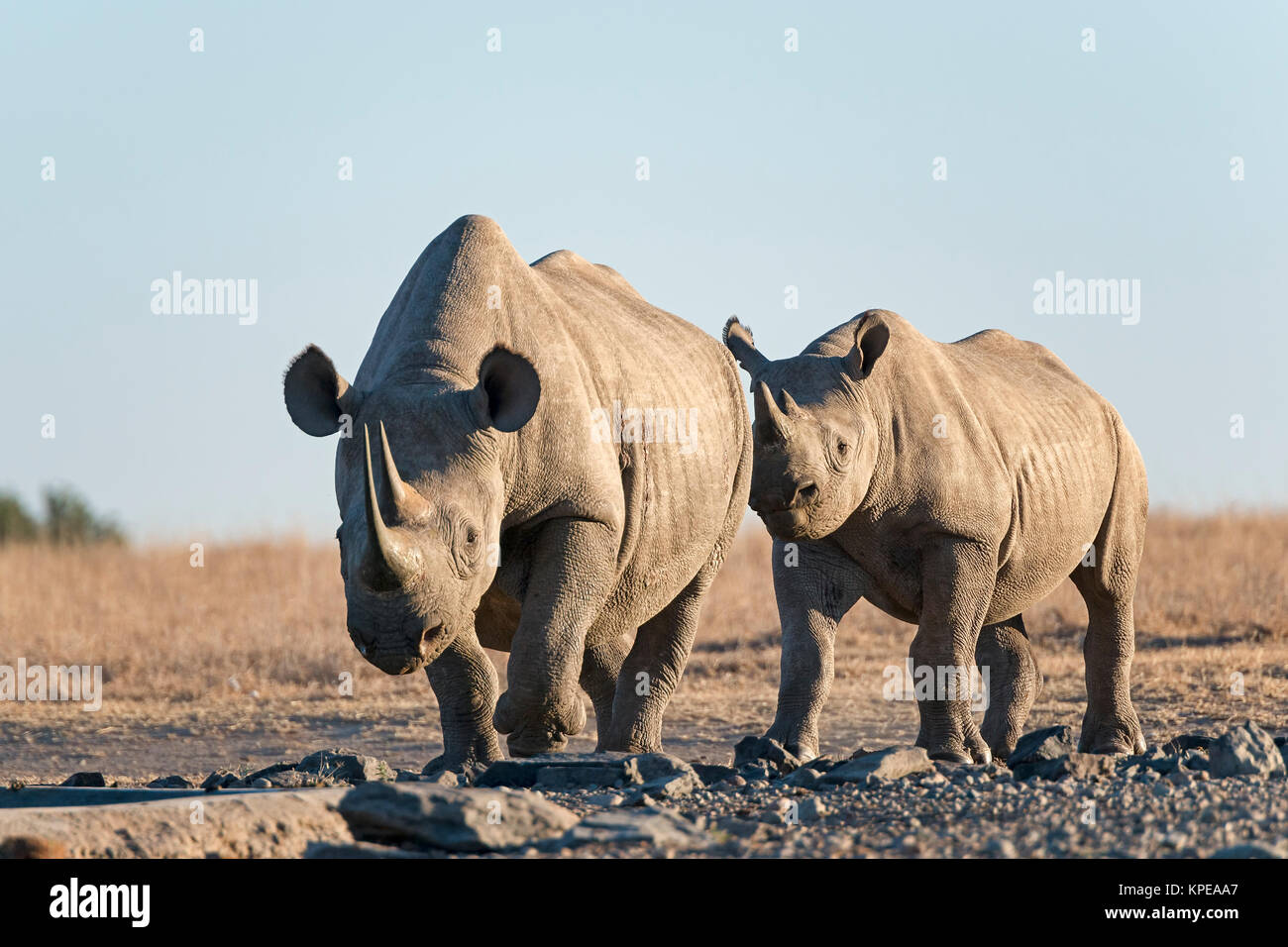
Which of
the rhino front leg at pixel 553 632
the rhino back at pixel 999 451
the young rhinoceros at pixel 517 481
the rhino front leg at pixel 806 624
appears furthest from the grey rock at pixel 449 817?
the rhino back at pixel 999 451

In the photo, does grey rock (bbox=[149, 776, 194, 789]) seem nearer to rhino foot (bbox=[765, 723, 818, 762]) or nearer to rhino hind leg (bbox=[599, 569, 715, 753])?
rhino hind leg (bbox=[599, 569, 715, 753])

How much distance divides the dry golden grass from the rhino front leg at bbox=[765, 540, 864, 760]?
1962mm

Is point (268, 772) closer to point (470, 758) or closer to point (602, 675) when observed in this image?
point (470, 758)

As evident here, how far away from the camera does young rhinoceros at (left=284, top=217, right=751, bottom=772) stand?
5.85 m

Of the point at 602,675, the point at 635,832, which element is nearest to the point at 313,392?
the point at 635,832

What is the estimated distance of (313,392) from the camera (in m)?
6.45

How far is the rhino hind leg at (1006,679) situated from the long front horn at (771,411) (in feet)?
8.69

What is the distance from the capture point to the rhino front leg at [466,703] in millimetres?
7000

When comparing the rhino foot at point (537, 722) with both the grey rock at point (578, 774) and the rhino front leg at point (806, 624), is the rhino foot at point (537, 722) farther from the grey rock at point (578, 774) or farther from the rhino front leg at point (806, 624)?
the rhino front leg at point (806, 624)

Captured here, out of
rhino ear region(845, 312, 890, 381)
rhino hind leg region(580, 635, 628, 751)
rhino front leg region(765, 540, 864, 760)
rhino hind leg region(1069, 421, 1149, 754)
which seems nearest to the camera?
rhino front leg region(765, 540, 864, 760)

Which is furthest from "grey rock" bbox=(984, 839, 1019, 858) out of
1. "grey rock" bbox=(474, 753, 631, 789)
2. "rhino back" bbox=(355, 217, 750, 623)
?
"rhino back" bbox=(355, 217, 750, 623)

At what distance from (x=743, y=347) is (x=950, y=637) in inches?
70.6

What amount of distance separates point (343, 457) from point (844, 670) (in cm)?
799
